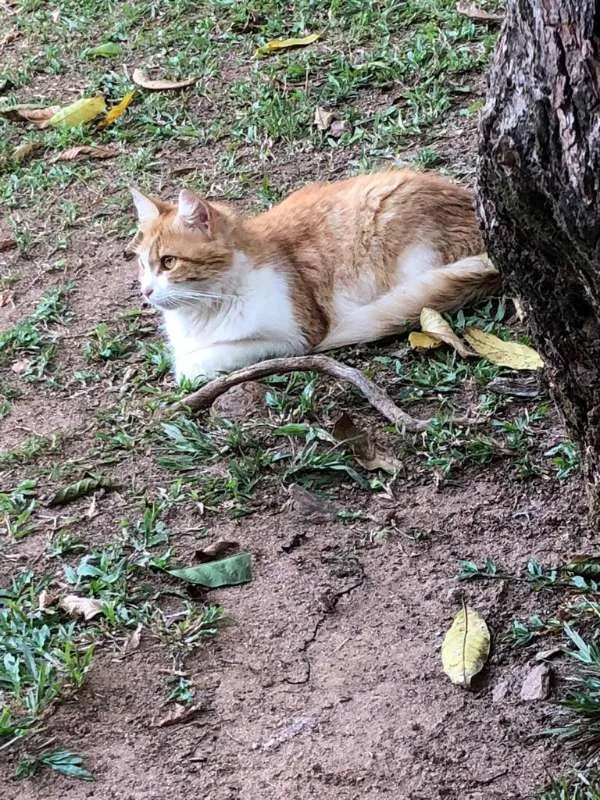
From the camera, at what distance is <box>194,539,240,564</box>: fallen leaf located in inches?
124

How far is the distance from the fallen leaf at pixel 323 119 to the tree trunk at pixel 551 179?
346 cm

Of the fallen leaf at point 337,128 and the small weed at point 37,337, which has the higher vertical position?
the fallen leaf at point 337,128

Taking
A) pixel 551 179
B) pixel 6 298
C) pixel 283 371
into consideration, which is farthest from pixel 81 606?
pixel 6 298

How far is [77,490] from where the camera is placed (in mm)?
3570

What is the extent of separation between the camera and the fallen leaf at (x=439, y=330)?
12.7 ft

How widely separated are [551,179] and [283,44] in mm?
4750

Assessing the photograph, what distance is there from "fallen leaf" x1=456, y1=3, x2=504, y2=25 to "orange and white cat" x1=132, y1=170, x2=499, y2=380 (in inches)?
74.8

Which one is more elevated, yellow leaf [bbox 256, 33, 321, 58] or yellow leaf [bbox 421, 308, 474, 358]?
yellow leaf [bbox 256, 33, 321, 58]

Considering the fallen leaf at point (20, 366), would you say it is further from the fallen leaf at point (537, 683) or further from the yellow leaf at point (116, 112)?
the fallen leaf at point (537, 683)

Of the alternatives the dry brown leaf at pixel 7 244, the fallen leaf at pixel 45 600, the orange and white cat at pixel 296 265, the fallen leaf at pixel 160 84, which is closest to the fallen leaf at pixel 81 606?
the fallen leaf at pixel 45 600

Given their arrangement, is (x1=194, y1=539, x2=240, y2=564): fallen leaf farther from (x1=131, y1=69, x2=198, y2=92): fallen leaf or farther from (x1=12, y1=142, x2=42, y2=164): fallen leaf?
(x1=131, y1=69, x2=198, y2=92): fallen leaf

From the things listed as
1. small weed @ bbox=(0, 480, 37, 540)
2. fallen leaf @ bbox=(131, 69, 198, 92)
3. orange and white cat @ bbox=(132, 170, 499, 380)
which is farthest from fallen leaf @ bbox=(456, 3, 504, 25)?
small weed @ bbox=(0, 480, 37, 540)

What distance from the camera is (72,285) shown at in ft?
16.3

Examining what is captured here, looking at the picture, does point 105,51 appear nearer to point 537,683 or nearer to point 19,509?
point 19,509
